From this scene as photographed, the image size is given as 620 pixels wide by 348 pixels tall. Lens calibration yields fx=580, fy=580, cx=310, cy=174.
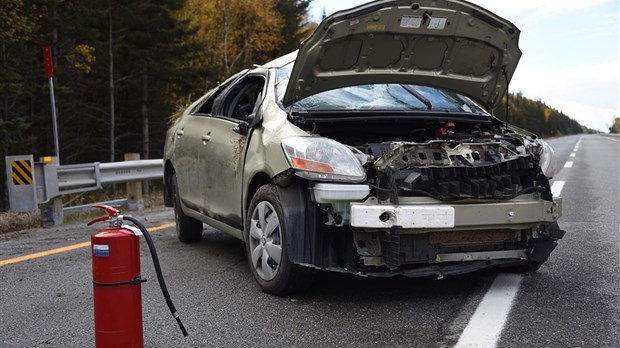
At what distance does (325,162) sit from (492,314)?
1311 millimetres

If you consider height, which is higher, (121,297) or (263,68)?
(263,68)

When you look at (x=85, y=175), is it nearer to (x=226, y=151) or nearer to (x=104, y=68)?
(x=226, y=151)

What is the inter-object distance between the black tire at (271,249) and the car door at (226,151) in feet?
1.28

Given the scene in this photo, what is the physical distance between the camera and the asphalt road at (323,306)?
3.07 meters

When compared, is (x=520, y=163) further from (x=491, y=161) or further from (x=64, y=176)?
(x=64, y=176)

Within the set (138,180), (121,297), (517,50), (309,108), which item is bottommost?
(138,180)

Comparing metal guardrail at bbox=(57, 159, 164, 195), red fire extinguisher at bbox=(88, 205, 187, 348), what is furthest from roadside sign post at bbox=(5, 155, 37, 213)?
red fire extinguisher at bbox=(88, 205, 187, 348)

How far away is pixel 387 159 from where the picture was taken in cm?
349

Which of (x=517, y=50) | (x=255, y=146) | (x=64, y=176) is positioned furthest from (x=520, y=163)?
(x=64, y=176)

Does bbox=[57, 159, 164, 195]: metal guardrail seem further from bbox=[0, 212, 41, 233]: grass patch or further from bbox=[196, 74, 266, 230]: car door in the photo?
bbox=[196, 74, 266, 230]: car door

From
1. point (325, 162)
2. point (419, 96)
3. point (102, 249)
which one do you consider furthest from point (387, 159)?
point (102, 249)

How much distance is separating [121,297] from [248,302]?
1.15m

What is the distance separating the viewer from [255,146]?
405 cm

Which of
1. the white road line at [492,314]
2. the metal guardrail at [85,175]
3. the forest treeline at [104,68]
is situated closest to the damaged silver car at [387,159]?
the white road line at [492,314]
